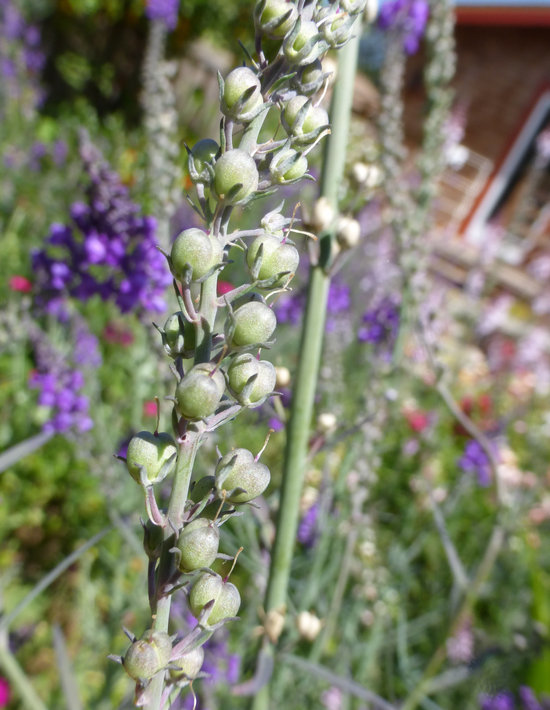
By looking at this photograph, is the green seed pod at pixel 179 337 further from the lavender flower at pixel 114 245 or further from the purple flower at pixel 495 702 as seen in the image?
the purple flower at pixel 495 702

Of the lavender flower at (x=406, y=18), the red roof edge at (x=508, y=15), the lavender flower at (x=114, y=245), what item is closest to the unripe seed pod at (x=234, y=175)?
the lavender flower at (x=114, y=245)

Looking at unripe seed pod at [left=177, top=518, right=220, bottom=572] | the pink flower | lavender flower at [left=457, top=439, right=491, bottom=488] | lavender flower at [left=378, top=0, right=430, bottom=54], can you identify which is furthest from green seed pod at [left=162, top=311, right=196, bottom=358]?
lavender flower at [left=457, top=439, right=491, bottom=488]

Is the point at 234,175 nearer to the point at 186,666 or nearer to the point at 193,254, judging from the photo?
the point at 193,254

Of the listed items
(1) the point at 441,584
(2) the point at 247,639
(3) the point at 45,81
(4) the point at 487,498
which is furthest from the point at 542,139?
(3) the point at 45,81

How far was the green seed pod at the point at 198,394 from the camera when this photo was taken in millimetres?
448

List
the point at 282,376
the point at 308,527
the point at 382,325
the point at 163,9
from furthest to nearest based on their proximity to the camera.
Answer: the point at 163,9 < the point at 308,527 < the point at 382,325 < the point at 282,376

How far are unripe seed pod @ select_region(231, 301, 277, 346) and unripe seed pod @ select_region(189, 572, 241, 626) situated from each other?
20cm

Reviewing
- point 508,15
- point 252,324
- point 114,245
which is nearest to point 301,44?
point 252,324

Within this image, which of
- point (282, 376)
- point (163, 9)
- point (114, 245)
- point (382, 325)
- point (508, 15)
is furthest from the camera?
point (508, 15)

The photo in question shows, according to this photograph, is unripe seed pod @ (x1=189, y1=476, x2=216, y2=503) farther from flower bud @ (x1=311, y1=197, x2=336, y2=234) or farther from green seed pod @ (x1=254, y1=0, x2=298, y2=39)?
flower bud @ (x1=311, y1=197, x2=336, y2=234)

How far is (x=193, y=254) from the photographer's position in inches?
18.2

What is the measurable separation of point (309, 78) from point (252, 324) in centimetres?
23

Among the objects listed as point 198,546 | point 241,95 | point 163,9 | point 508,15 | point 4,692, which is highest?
point 508,15

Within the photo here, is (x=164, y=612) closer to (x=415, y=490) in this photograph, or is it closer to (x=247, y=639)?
(x=247, y=639)
